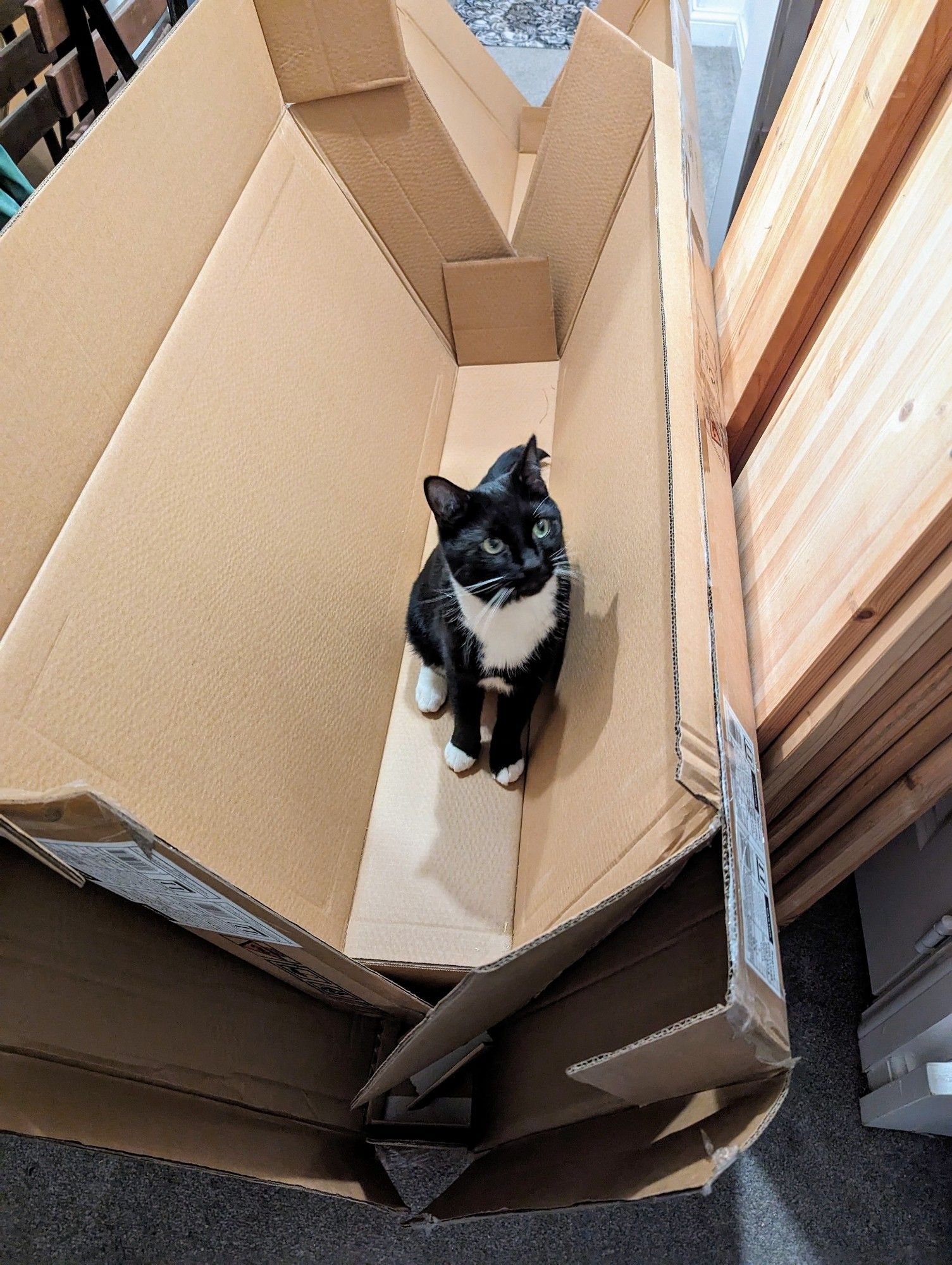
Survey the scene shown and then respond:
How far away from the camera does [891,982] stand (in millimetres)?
990

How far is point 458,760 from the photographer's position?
1.01 meters

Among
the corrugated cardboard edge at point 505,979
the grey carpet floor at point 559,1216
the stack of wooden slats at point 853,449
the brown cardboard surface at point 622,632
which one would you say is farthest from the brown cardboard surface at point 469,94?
the grey carpet floor at point 559,1216

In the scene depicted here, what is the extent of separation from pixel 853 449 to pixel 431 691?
0.59 meters

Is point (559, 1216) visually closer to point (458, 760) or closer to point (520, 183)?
point (458, 760)

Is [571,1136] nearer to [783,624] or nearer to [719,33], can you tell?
[783,624]

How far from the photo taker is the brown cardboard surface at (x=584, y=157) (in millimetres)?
1065

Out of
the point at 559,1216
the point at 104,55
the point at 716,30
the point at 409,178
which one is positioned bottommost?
the point at 559,1216

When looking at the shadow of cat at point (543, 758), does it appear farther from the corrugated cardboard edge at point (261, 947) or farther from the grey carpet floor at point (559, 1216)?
the grey carpet floor at point (559, 1216)

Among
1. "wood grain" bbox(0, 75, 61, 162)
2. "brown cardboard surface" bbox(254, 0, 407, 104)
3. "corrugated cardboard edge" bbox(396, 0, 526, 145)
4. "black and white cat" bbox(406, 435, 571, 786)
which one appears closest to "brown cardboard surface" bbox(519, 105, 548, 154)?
"corrugated cardboard edge" bbox(396, 0, 526, 145)

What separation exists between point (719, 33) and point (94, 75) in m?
2.00

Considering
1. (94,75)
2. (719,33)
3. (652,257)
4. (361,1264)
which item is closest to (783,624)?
(652,257)

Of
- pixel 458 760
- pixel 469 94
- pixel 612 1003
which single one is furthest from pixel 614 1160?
pixel 469 94

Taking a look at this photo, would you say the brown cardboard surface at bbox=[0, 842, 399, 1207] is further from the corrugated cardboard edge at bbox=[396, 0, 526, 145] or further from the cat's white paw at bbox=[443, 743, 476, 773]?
the corrugated cardboard edge at bbox=[396, 0, 526, 145]

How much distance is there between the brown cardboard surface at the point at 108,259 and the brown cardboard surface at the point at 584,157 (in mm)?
476
